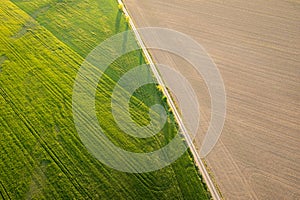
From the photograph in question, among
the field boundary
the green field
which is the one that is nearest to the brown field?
the field boundary

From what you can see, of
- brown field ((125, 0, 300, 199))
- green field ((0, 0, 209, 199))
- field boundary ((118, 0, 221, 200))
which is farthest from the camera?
brown field ((125, 0, 300, 199))

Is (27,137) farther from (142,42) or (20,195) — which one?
(142,42)

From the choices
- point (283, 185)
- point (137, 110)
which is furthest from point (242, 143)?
point (137, 110)

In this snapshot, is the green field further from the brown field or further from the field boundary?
the brown field

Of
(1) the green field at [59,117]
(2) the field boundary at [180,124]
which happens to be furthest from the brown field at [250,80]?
(1) the green field at [59,117]

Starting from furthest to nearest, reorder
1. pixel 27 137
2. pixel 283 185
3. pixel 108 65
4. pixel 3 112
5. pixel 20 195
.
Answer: pixel 108 65
pixel 3 112
pixel 27 137
pixel 283 185
pixel 20 195

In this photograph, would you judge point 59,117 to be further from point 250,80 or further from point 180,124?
point 250,80

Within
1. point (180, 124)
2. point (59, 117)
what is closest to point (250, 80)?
point (180, 124)
